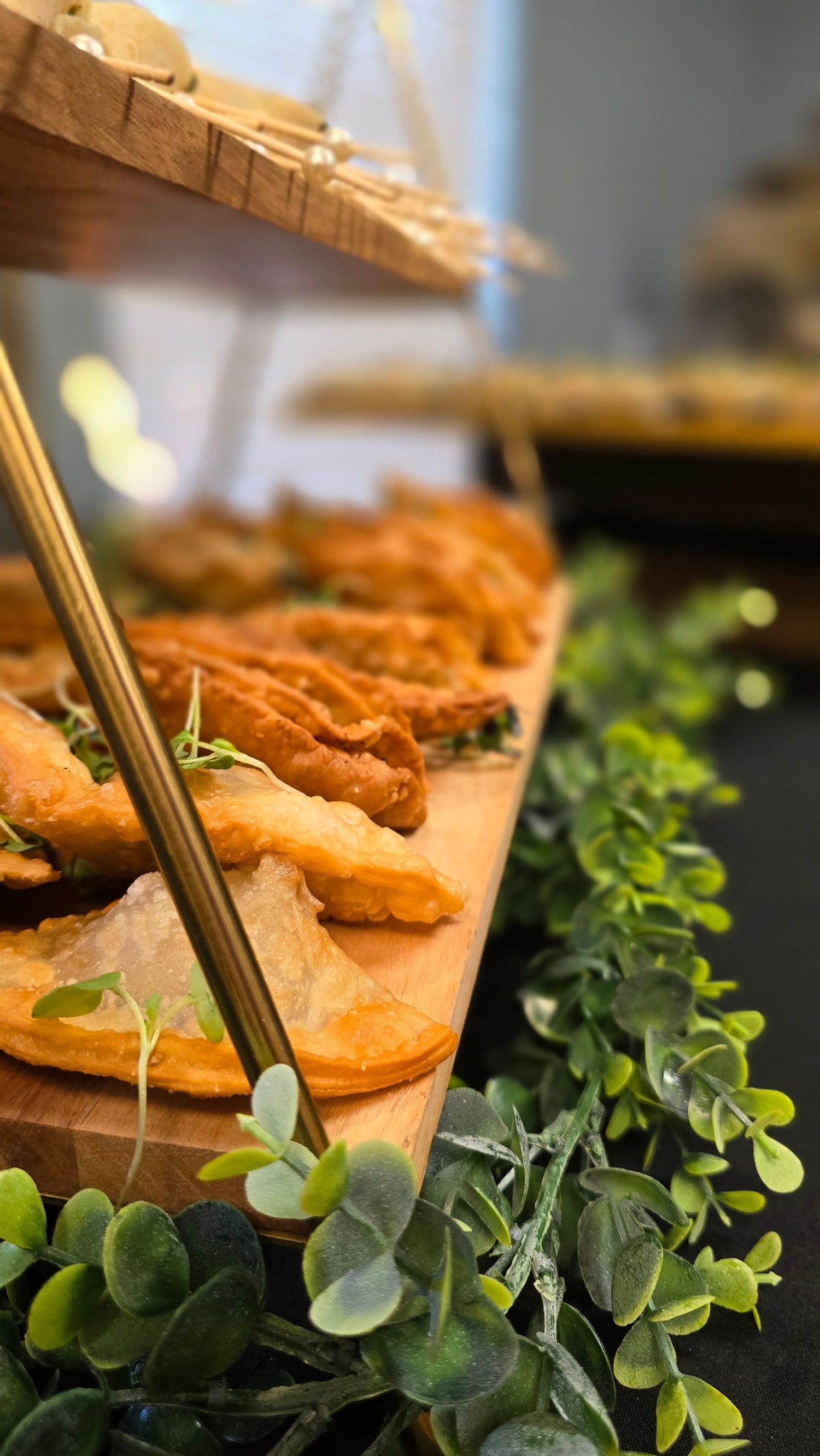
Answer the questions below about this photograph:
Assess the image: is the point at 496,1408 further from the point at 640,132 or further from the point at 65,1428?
the point at 640,132

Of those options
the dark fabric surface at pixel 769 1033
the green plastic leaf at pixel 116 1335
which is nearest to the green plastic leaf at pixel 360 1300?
the green plastic leaf at pixel 116 1335

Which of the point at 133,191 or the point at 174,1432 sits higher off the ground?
the point at 133,191

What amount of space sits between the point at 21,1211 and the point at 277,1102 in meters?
0.16

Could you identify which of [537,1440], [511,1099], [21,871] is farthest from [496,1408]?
[21,871]

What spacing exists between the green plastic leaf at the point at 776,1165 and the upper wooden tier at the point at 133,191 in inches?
26.9

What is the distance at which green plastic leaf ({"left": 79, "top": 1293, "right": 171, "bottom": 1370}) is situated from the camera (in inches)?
18.6

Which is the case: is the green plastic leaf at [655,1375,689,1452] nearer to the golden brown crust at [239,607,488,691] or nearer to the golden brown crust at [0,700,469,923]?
the golden brown crust at [0,700,469,923]

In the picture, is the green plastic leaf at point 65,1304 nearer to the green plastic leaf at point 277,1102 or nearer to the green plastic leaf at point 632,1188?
the green plastic leaf at point 277,1102

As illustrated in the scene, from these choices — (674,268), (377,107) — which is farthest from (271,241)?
(674,268)

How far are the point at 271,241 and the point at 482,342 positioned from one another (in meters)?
0.85

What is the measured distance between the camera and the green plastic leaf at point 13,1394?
472 millimetres

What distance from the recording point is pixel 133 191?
68 cm

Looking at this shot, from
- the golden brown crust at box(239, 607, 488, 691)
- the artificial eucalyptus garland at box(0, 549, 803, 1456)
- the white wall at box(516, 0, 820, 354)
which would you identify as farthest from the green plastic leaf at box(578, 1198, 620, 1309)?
the white wall at box(516, 0, 820, 354)

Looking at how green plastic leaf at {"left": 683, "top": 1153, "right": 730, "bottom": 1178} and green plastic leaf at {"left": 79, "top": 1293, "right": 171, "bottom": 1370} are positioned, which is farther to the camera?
green plastic leaf at {"left": 683, "top": 1153, "right": 730, "bottom": 1178}
